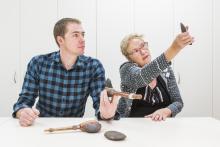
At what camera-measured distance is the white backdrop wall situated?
318 cm

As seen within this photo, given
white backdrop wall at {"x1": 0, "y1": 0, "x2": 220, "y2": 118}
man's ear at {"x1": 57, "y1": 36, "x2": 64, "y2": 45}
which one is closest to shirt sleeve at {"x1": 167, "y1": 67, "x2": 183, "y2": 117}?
man's ear at {"x1": 57, "y1": 36, "x2": 64, "y2": 45}

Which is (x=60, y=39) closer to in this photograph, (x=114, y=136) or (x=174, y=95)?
(x=174, y=95)

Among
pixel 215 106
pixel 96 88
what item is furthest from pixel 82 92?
pixel 215 106

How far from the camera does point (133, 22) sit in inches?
127

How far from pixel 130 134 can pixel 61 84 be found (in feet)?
2.64

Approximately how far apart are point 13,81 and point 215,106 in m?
2.21

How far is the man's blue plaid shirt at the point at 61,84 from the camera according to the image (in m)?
1.94

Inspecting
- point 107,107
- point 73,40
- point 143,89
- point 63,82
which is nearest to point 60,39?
point 73,40

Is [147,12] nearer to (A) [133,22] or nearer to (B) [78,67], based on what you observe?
(A) [133,22]

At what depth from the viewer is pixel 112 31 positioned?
3.21 meters

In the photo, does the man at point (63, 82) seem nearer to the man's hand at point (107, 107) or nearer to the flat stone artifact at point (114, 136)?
the man's hand at point (107, 107)

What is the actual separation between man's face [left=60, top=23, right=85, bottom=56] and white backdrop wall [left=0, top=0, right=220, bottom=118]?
3.65 ft

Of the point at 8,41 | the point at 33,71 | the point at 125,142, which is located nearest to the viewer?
the point at 125,142

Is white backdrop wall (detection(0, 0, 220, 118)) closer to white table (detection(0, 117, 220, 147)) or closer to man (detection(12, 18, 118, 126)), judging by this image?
man (detection(12, 18, 118, 126))
